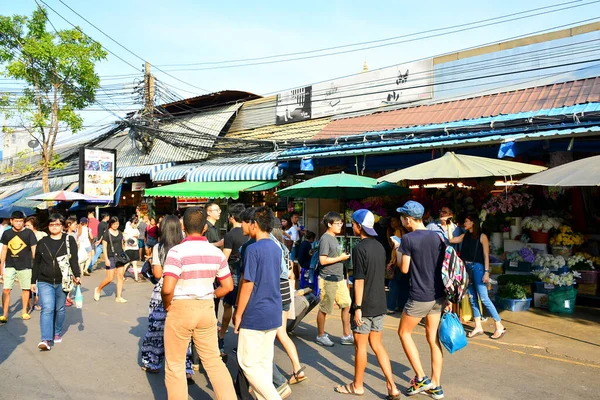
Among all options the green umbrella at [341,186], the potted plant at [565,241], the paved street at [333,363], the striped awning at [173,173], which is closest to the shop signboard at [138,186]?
the striped awning at [173,173]

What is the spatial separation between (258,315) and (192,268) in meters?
0.66

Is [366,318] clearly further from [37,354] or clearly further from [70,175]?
[70,175]

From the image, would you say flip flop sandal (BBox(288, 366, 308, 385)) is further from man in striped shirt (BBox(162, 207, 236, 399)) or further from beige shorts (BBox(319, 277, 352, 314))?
beige shorts (BBox(319, 277, 352, 314))

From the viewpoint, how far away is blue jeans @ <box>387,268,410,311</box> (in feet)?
27.0

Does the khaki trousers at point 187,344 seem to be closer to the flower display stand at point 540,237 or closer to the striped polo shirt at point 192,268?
the striped polo shirt at point 192,268

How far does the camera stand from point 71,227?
10969mm

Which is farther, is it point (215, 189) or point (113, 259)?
point (215, 189)

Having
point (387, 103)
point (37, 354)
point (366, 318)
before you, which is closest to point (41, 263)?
point (37, 354)

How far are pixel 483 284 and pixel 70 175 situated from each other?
21010mm

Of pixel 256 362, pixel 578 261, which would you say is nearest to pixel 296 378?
pixel 256 362

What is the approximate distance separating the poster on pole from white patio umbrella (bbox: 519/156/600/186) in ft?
21.3

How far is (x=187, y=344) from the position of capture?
3838mm

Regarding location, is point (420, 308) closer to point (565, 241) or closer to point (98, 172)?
point (565, 241)

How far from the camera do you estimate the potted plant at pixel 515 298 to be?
26.0ft
